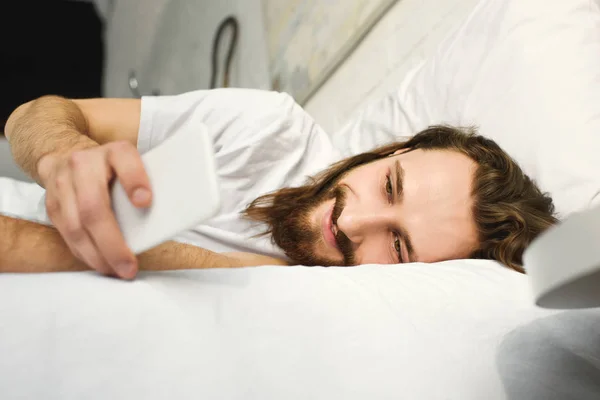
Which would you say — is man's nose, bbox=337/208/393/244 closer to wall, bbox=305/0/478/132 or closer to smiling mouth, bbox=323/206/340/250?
smiling mouth, bbox=323/206/340/250

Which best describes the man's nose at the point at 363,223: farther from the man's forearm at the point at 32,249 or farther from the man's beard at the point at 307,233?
the man's forearm at the point at 32,249

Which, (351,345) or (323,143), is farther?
(323,143)

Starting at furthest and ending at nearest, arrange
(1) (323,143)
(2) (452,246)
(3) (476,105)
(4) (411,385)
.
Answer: (1) (323,143) < (3) (476,105) < (2) (452,246) < (4) (411,385)

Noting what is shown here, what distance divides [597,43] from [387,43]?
0.48 m

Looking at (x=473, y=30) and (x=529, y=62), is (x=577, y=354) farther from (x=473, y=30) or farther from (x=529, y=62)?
(x=473, y=30)

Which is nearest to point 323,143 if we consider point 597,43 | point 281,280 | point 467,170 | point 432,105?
point 432,105

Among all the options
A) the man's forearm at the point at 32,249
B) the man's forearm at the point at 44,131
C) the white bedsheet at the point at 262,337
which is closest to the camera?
the white bedsheet at the point at 262,337

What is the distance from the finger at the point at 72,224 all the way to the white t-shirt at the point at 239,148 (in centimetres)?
47

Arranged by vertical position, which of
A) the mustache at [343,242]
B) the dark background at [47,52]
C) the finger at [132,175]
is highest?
the finger at [132,175]

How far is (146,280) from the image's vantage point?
360mm

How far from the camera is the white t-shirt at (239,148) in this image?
2.86 feet

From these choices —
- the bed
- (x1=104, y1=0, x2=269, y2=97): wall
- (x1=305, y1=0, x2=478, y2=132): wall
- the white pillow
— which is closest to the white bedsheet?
the bed

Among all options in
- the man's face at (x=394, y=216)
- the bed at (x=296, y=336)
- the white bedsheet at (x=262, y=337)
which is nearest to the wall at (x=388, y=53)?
the man's face at (x=394, y=216)

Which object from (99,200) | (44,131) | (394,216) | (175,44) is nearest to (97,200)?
(99,200)
